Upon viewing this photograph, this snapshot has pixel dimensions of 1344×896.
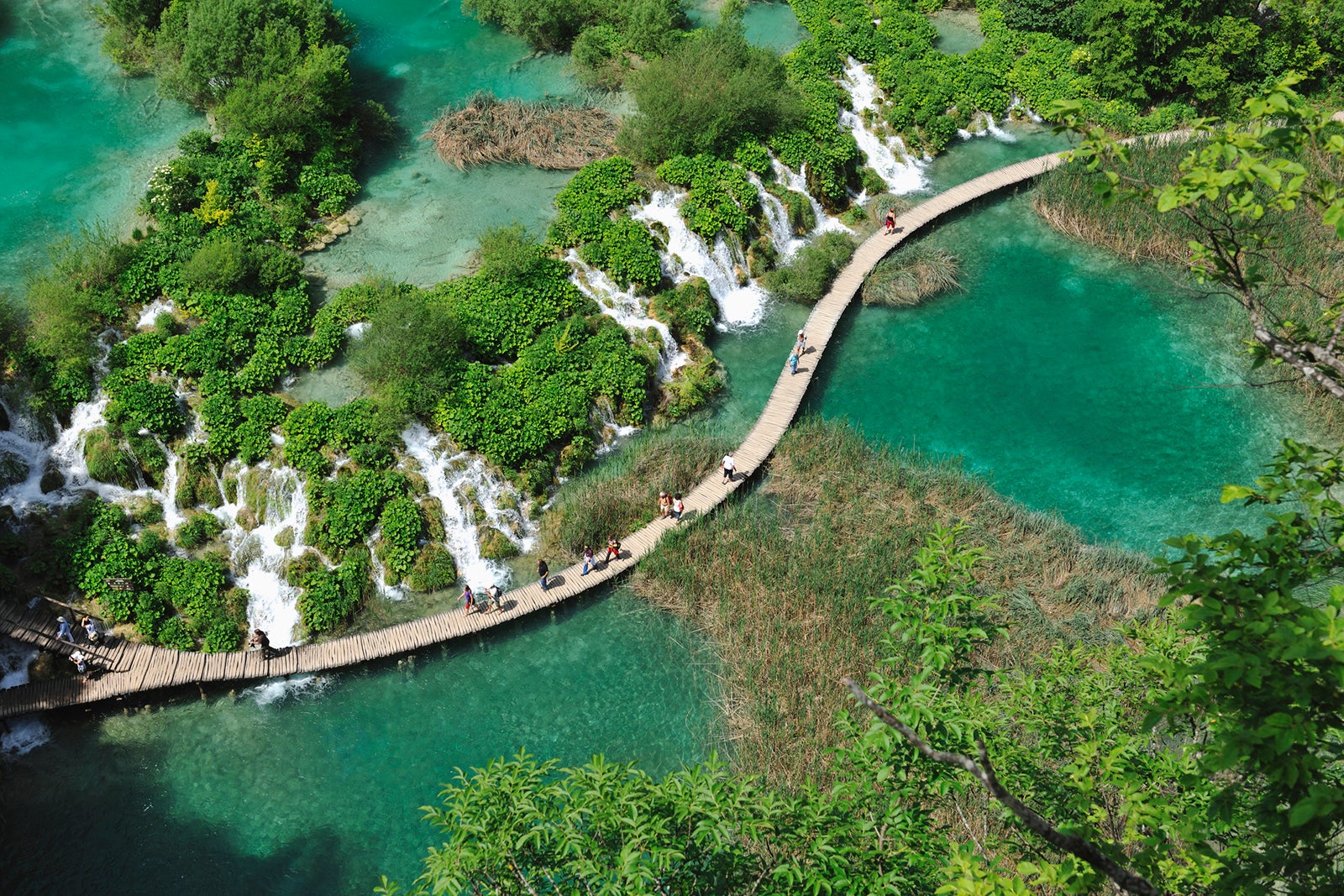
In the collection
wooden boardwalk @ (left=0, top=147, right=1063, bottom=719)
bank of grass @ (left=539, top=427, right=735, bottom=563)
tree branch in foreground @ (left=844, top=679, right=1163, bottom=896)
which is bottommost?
wooden boardwalk @ (left=0, top=147, right=1063, bottom=719)

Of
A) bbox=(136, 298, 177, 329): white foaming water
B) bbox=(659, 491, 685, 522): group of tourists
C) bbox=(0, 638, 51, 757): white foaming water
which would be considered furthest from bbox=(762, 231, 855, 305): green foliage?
bbox=(0, 638, 51, 757): white foaming water

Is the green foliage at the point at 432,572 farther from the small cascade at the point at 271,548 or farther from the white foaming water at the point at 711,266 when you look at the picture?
the white foaming water at the point at 711,266

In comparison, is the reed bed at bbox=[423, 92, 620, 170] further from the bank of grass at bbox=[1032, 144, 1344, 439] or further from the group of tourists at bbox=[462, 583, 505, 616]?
the group of tourists at bbox=[462, 583, 505, 616]

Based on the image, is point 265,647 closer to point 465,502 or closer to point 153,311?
point 465,502

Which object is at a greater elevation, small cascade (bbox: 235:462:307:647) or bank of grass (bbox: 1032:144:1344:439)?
bank of grass (bbox: 1032:144:1344:439)

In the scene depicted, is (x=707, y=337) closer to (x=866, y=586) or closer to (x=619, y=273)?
(x=619, y=273)

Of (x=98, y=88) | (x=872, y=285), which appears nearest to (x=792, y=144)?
(x=872, y=285)

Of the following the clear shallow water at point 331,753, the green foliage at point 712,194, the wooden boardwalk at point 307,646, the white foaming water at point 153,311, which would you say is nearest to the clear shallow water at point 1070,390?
the wooden boardwalk at point 307,646
